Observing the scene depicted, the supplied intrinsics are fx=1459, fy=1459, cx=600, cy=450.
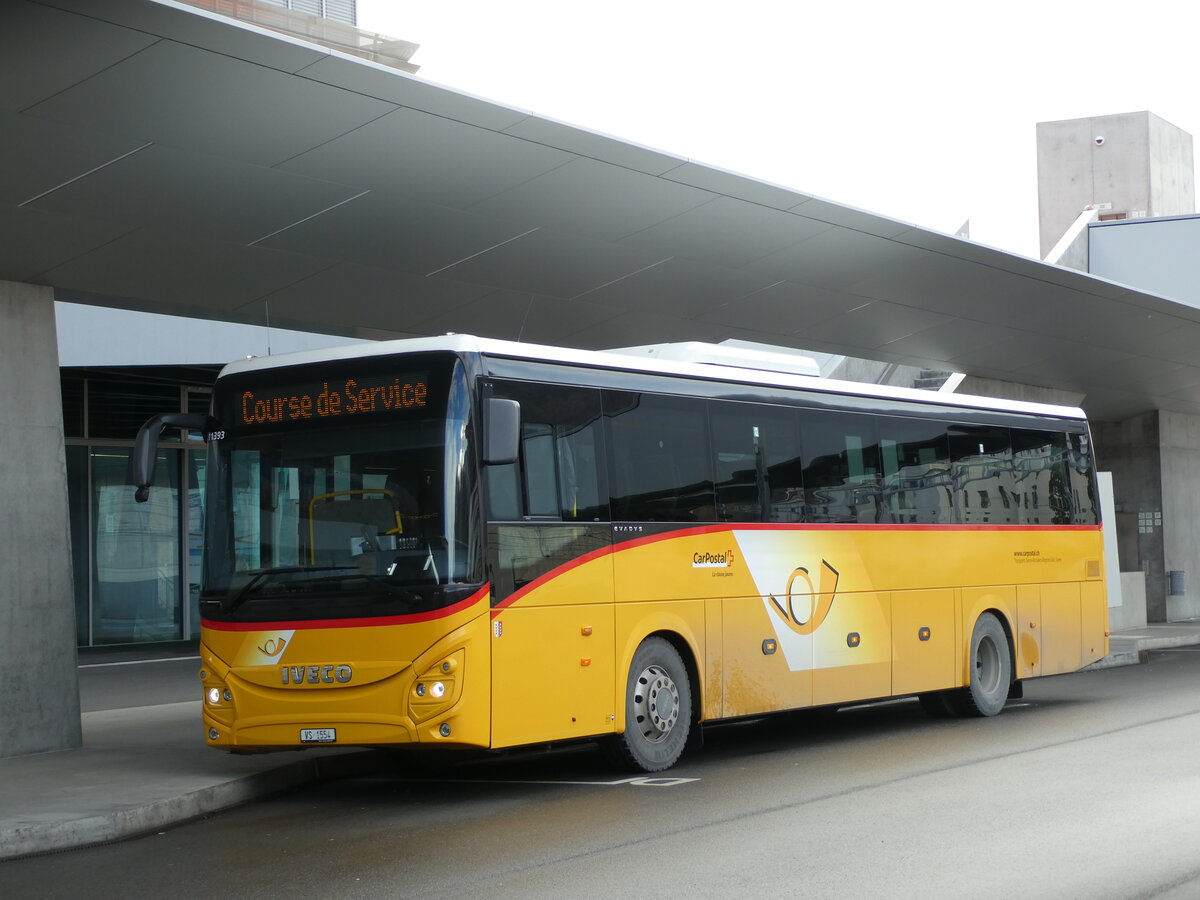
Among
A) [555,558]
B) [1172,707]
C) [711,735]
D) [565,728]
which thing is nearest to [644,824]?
[565,728]

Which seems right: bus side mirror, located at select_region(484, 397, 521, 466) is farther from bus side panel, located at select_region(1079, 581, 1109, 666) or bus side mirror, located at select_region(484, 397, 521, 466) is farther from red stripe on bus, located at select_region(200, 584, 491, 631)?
bus side panel, located at select_region(1079, 581, 1109, 666)

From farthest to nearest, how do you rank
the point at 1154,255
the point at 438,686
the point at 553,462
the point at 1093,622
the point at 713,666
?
the point at 1154,255 < the point at 1093,622 < the point at 713,666 < the point at 553,462 < the point at 438,686

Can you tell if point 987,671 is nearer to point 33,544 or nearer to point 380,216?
point 380,216

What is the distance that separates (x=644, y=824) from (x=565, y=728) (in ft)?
5.50

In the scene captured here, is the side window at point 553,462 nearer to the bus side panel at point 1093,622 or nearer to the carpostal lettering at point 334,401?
the carpostal lettering at point 334,401

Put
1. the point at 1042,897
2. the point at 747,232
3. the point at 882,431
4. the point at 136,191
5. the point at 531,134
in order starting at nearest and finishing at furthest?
1. the point at 1042,897
2. the point at 136,191
3. the point at 531,134
4. the point at 882,431
5. the point at 747,232

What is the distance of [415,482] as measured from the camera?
9867 millimetres

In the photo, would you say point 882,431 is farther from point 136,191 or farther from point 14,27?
point 14,27

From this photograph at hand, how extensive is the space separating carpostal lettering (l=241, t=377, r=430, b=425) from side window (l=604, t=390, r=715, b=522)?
5.92 ft

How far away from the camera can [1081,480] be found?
17406mm

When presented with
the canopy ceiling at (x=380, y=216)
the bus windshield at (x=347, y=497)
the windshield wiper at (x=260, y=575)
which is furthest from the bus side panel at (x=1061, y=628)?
the windshield wiper at (x=260, y=575)

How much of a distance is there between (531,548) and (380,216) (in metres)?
4.36

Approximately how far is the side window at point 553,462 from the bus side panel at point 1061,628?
25.0ft

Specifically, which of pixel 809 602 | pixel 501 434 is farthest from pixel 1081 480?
pixel 501 434
